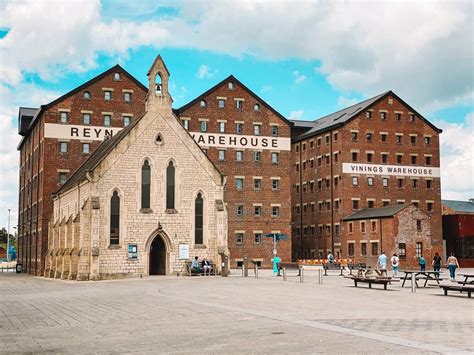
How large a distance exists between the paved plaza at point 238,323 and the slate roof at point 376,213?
38023 mm

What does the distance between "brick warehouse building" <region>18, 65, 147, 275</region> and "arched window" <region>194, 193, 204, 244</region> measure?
17291mm

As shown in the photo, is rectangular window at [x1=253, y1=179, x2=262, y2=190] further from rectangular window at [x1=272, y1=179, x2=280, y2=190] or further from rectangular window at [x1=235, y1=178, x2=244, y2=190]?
rectangular window at [x1=272, y1=179, x2=280, y2=190]

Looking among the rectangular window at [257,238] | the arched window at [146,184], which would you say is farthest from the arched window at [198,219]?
the rectangular window at [257,238]

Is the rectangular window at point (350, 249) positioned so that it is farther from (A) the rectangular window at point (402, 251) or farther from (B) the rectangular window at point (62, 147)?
(B) the rectangular window at point (62, 147)

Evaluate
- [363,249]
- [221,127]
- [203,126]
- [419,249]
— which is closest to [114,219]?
[203,126]

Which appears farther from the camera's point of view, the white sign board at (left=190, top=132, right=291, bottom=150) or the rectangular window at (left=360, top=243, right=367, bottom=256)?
the rectangular window at (left=360, top=243, right=367, bottom=256)

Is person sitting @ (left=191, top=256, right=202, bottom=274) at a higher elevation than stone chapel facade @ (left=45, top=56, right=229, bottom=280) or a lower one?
lower

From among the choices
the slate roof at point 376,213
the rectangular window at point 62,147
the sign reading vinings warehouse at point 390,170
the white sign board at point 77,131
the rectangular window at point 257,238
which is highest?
the white sign board at point 77,131

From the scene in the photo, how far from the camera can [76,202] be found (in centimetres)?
4581

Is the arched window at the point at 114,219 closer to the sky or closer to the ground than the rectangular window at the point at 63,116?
closer to the ground

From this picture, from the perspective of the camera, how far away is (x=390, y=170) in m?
73.6

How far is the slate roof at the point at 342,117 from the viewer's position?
240 feet

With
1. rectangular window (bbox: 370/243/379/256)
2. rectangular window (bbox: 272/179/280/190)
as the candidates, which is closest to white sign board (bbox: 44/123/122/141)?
rectangular window (bbox: 272/179/280/190)

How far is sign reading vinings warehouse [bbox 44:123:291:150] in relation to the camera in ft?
193
